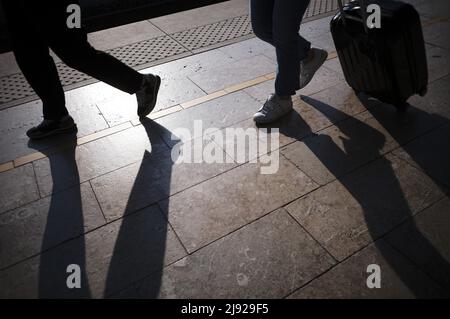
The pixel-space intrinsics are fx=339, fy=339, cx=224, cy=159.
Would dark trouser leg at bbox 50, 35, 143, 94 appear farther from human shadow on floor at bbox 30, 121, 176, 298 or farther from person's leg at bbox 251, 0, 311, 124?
person's leg at bbox 251, 0, 311, 124

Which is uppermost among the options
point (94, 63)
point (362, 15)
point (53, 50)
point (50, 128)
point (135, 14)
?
point (362, 15)

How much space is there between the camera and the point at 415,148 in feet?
7.88

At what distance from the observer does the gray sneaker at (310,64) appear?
306 centimetres

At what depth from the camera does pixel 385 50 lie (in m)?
2.32

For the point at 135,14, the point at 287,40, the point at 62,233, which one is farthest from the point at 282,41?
the point at 135,14

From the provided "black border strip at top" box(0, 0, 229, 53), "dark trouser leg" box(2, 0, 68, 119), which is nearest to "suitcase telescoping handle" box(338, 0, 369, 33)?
"dark trouser leg" box(2, 0, 68, 119)

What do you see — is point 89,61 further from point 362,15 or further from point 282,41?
point 362,15

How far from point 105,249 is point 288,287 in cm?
103

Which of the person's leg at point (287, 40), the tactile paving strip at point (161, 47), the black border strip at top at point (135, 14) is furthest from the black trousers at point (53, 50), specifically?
the black border strip at top at point (135, 14)

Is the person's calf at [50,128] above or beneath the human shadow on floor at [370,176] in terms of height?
Result: above

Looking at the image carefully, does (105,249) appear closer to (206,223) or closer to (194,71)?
(206,223)

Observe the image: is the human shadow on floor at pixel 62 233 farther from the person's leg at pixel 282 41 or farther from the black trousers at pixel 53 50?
the person's leg at pixel 282 41

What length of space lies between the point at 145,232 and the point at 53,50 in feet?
5.13

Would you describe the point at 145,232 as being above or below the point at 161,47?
below
